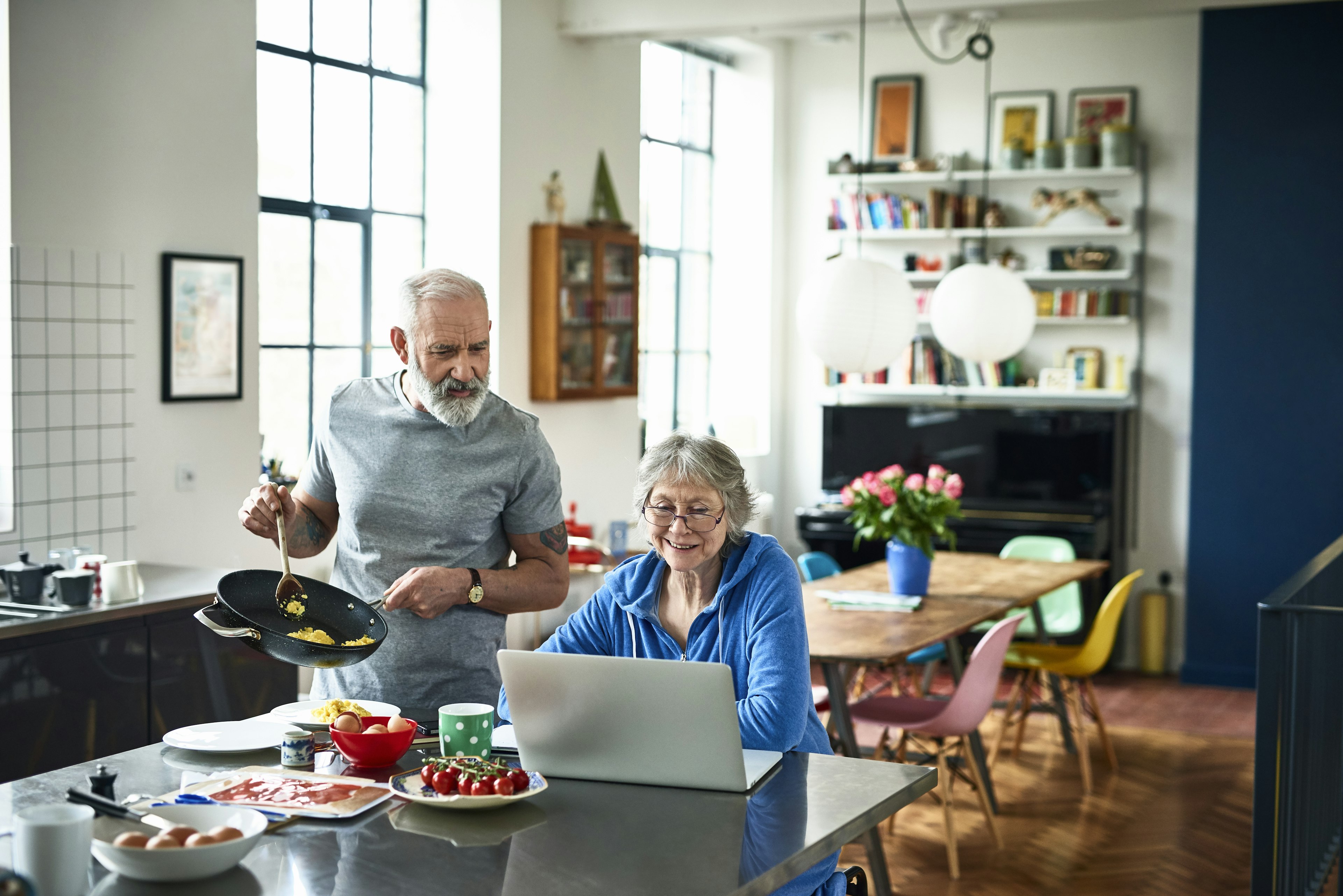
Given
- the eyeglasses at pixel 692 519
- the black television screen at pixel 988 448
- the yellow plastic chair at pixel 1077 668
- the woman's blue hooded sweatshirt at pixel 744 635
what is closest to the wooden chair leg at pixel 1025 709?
the yellow plastic chair at pixel 1077 668

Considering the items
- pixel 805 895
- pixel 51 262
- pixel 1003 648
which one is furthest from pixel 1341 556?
pixel 51 262

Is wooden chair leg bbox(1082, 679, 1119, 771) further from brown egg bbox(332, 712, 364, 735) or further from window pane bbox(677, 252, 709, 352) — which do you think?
brown egg bbox(332, 712, 364, 735)

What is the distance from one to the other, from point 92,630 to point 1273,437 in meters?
5.62

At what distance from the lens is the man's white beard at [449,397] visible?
255cm

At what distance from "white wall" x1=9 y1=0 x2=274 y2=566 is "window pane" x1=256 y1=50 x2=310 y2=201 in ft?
1.64

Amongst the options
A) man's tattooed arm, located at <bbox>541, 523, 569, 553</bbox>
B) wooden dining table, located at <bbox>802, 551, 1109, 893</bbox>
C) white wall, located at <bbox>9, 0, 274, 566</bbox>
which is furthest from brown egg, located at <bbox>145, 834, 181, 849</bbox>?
white wall, located at <bbox>9, 0, 274, 566</bbox>

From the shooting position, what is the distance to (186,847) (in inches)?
62.9

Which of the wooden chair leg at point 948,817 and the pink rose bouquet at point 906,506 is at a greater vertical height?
the pink rose bouquet at point 906,506

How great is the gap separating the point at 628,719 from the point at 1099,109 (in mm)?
6220

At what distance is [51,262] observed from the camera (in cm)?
393

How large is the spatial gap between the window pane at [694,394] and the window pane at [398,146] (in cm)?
250

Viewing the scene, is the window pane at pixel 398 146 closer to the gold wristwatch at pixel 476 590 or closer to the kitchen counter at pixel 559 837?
the gold wristwatch at pixel 476 590

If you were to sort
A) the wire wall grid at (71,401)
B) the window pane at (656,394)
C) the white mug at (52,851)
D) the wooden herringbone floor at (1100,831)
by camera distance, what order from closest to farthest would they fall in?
the white mug at (52,851) → the wire wall grid at (71,401) → the wooden herringbone floor at (1100,831) → the window pane at (656,394)

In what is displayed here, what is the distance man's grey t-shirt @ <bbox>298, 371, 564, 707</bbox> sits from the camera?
2.57 meters
